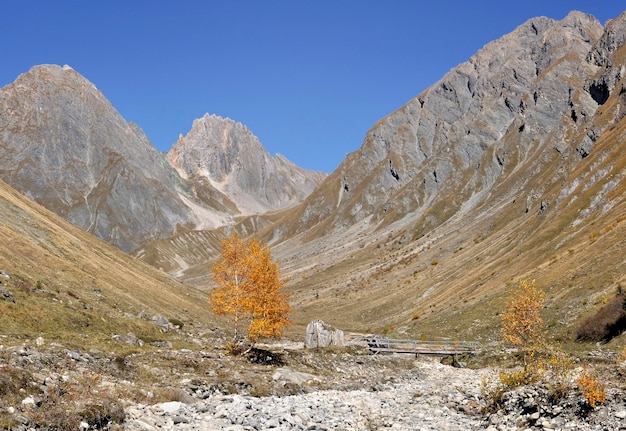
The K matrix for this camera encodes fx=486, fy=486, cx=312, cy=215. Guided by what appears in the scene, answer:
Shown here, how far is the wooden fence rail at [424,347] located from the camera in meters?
51.5

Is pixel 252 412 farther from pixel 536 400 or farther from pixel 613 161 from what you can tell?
pixel 613 161

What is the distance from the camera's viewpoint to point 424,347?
56250 mm

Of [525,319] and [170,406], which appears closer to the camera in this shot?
[170,406]

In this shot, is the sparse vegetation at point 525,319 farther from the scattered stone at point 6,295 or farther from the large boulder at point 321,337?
the scattered stone at point 6,295

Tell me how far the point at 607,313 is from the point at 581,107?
6421 inches

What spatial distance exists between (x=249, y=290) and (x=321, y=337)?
1768 cm

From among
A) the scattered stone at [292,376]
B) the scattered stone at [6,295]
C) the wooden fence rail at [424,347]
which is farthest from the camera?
the wooden fence rail at [424,347]

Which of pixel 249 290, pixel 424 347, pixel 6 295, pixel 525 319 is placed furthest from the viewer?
pixel 424 347

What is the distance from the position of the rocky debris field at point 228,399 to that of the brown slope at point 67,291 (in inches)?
216

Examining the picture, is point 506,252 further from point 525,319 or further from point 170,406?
point 170,406

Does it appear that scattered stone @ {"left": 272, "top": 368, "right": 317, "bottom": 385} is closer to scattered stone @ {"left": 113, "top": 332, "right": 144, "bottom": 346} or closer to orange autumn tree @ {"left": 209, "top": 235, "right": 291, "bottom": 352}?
orange autumn tree @ {"left": 209, "top": 235, "right": 291, "bottom": 352}

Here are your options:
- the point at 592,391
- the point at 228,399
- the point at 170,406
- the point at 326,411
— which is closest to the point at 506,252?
the point at 326,411

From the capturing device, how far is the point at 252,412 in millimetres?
22125

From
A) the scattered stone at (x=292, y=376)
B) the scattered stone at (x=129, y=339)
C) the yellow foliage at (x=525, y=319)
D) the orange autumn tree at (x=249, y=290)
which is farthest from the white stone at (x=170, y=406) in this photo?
the yellow foliage at (x=525, y=319)
